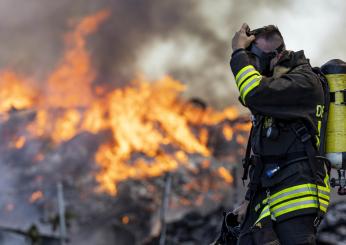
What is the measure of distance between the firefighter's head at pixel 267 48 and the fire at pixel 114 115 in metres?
15.4

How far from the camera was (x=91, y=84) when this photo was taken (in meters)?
23.5

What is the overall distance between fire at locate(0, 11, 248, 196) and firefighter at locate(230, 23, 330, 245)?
15472 millimetres

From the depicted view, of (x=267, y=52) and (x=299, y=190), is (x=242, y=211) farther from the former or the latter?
(x=267, y=52)

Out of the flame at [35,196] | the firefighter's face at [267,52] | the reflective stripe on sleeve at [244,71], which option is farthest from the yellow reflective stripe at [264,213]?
the flame at [35,196]

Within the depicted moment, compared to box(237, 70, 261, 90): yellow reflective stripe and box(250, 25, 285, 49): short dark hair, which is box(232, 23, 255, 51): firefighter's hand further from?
box(237, 70, 261, 90): yellow reflective stripe

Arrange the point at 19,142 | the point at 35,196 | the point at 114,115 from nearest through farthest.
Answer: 1. the point at 35,196
2. the point at 19,142
3. the point at 114,115

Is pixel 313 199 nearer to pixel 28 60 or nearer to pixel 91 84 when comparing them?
pixel 91 84

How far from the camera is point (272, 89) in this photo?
3.25 meters

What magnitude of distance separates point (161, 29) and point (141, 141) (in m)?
6.64

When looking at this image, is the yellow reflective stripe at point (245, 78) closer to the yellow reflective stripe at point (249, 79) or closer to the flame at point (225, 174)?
the yellow reflective stripe at point (249, 79)

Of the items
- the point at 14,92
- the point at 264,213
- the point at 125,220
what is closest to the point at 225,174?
the point at 125,220

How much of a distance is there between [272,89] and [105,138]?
1809 cm

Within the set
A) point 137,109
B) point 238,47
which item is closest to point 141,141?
point 137,109

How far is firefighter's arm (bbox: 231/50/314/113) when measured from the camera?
128 inches
